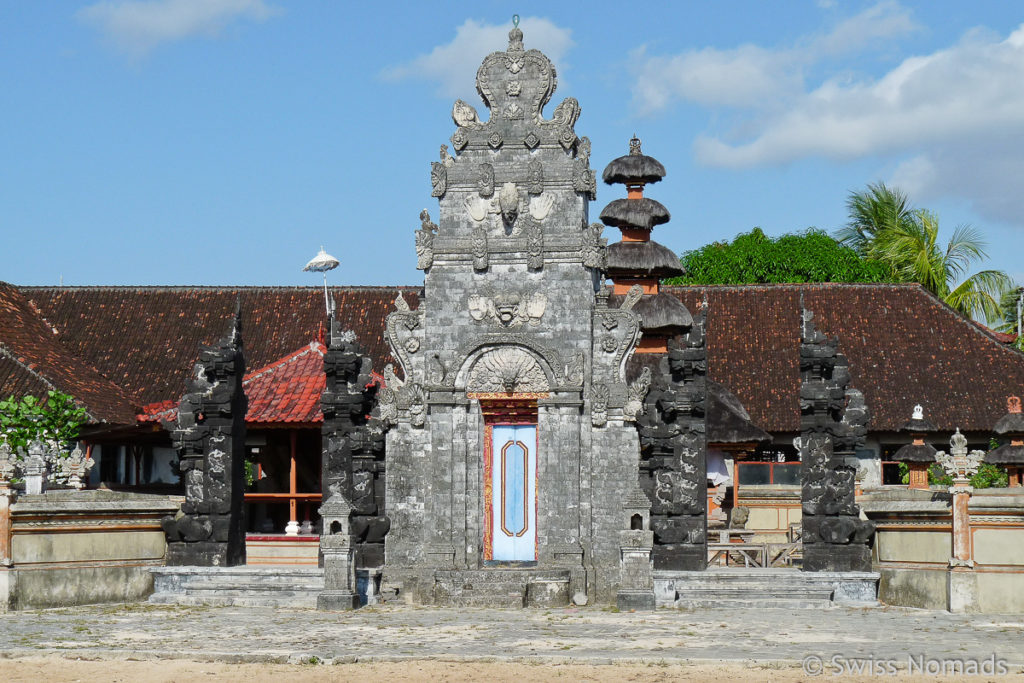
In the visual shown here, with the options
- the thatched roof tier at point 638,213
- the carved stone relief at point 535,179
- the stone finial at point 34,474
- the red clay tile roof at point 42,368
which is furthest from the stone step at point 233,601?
the thatched roof tier at point 638,213

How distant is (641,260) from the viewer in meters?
31.4

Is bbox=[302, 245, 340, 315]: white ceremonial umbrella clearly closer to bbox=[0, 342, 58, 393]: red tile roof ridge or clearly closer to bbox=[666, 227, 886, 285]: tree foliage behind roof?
bbox=[0, 342, 58, 393]: red tile roof ridge

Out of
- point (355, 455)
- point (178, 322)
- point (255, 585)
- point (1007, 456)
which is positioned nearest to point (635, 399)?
point (355, 455)

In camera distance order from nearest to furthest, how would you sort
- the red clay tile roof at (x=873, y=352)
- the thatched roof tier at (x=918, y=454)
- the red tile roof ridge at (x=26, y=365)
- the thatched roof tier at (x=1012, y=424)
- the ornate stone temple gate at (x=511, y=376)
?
1. the ornate stone temple gate at (x=511, y=376)
2. the thatched roof tier at (x=918, y=454)
3. the thatched roof tier at (x=1012, y=424)
4. the red tile roof ridge at (x=26, y=365)
5. the red clay tile roof at (x=873, y=352)

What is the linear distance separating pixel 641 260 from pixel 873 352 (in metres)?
9.36

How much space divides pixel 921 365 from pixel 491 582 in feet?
68.0

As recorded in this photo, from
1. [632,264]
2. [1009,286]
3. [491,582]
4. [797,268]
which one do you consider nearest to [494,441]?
[491,582]

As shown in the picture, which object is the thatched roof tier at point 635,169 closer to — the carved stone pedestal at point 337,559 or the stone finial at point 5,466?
the carved stone pedestal at point 337,559

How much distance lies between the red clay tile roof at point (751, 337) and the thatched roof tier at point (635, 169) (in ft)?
23.2

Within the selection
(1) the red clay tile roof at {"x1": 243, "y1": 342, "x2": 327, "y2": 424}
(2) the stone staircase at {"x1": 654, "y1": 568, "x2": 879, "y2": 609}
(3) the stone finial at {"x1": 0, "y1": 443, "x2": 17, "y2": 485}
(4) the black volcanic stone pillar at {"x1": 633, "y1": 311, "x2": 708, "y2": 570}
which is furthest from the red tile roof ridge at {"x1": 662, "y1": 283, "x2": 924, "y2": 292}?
(3) the stone finial at {"x1": 0, "y1": 443, "x2": 17, "y2": 485}

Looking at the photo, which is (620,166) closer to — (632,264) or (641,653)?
(632,264)

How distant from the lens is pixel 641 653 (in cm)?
1479

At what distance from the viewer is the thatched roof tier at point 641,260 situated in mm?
31406

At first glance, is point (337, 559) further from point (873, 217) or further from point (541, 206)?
point (873, 217)
